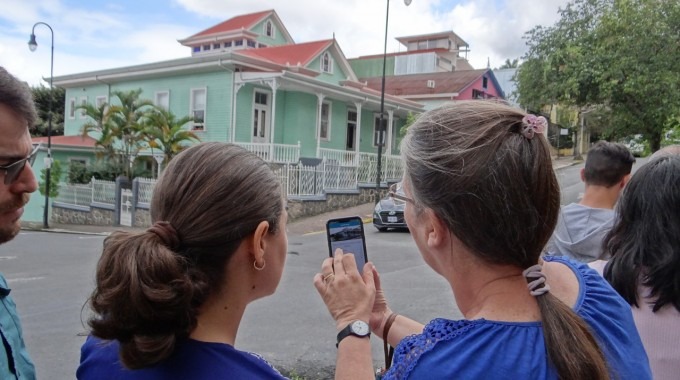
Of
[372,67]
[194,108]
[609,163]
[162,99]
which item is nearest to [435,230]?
[609,163]

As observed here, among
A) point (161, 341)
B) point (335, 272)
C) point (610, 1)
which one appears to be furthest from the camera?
point (610, 1)

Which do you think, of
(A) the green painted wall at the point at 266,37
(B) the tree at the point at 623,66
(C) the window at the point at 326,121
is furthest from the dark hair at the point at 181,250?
(A) the green painted wall at the point at 266,37

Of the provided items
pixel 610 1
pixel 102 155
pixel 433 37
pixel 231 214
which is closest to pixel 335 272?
pixel 231 214

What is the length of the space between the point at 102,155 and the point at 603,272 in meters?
22.4

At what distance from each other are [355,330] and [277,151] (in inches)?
734

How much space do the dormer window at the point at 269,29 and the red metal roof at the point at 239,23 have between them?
2.23ft

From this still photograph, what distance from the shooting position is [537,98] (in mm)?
23219

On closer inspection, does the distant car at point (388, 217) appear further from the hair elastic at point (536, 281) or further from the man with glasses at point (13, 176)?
the hair elastic at point (536, 281)

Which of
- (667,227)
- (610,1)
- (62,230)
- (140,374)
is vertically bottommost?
(62,230)

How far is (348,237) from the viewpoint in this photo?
1.98m

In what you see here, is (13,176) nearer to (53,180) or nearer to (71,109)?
(53,180)

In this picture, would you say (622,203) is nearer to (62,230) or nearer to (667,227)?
(667,227)

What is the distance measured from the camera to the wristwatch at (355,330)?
61.4 inches

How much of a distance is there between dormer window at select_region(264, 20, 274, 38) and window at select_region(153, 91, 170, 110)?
15.3 m
